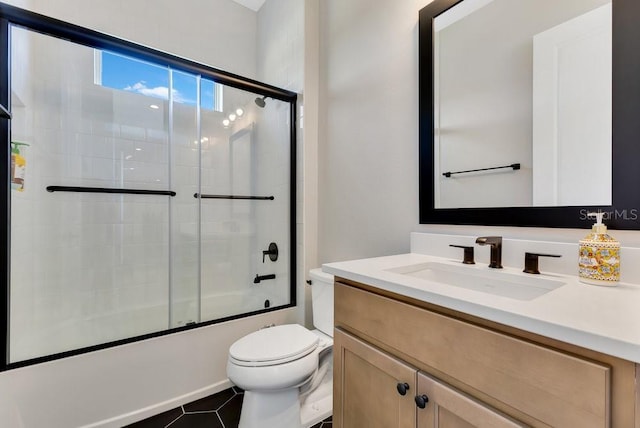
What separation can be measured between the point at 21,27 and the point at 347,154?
1.66 meters

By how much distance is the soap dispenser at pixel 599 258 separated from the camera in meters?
0.75

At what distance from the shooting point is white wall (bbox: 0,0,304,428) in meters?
1.29

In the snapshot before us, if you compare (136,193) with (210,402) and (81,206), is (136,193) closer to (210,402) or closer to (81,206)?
(81,206)

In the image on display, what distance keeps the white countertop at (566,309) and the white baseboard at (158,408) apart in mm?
1388

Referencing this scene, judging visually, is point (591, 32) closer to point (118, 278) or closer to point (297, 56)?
point (297, 56)

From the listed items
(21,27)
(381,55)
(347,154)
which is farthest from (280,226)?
(21,27)

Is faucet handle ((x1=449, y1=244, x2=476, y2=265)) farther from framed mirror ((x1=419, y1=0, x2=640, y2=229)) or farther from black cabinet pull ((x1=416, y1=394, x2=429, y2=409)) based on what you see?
black cabinet pull ((x1=416, y1=394, x2=429, y2=409))

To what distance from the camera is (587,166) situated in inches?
34.8

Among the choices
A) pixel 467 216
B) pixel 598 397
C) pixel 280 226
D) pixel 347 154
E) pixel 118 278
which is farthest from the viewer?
pixel 280 226

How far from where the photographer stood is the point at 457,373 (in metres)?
0.63

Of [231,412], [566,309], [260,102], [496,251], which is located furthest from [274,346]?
[260,102]

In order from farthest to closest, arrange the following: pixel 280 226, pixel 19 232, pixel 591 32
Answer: pixel 280 226 < pixel 19 232 < pixel 591 32

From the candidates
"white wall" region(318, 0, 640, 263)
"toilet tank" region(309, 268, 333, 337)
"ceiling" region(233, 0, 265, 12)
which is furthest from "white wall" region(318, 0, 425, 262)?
"ceiling" region(233, 0, 265, 12)

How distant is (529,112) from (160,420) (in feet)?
7.05
